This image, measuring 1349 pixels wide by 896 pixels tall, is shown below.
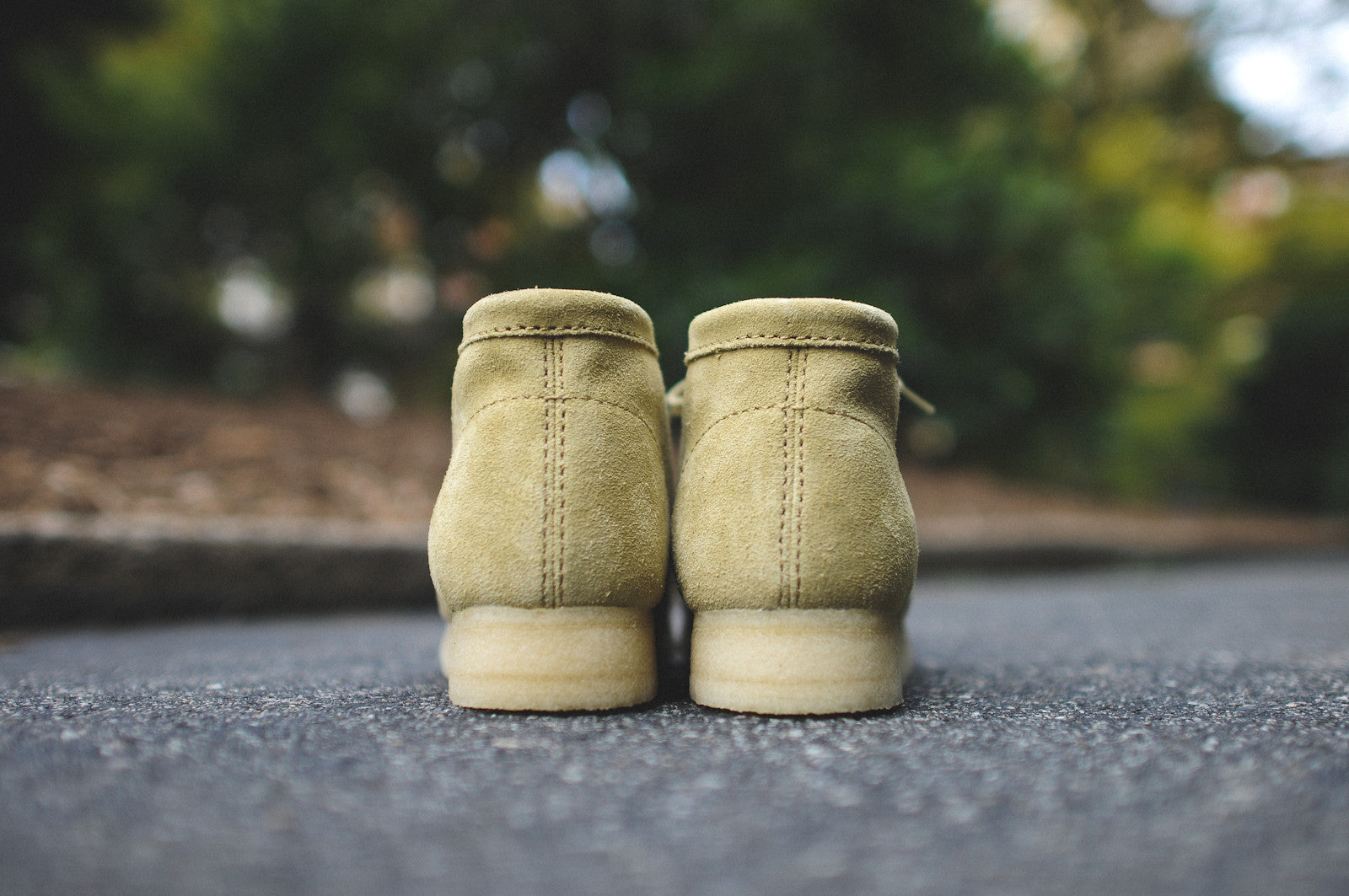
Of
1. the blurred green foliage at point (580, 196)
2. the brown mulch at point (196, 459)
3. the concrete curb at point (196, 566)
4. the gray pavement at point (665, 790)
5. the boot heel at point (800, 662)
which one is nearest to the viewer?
the gray pavement at point (665, 790)

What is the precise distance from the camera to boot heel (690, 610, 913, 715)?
37.8 inches

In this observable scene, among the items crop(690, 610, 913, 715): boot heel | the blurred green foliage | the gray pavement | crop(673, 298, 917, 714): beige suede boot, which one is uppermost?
the blurred green foliage

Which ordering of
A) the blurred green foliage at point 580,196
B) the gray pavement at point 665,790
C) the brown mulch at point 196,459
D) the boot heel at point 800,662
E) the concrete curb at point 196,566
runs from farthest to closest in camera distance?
the blurred green foliage at point 580,196, the brown mulch at point 196,459, the concrete curb at point 196,566, the boot heel at point 800,662, the gray pavement at point 665,790

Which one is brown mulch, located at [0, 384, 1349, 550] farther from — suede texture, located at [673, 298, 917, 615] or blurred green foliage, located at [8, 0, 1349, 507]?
suede texture, located at [673, 298, 917, 615]

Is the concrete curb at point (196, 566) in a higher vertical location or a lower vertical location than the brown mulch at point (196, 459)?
lower

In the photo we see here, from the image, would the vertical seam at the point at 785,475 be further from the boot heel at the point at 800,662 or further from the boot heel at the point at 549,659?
the boot heel at the point at 549,659

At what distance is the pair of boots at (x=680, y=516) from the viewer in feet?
3.17

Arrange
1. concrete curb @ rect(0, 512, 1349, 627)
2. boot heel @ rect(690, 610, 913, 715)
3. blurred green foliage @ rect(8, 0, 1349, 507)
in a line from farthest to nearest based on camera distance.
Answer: blurred green foliage @ rect(8, 0, 1349, 507) < concrete curb @ rect(0, 512, 1349, 627) < boot heel @ rect(690, 610, 913, 715)

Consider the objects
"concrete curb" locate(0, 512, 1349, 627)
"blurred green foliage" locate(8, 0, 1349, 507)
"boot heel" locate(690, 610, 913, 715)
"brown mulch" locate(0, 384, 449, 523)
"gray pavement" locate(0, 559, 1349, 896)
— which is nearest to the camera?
"gray pavement" locate(0, 559, 1349, 896)

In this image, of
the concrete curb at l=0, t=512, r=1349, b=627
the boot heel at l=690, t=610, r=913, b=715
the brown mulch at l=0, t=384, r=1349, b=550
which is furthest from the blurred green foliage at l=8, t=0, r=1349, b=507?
the boot heel at l=690, t=610, r=913, b=715

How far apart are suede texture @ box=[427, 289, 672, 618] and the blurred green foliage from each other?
327cm

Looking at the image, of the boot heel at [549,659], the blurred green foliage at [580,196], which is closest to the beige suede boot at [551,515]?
the boot heel at [549,659]

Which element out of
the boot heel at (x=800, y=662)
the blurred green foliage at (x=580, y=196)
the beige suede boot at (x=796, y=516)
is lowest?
the boot heel at (x=800, y=662)

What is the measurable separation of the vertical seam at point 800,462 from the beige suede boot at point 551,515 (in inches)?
7.0
